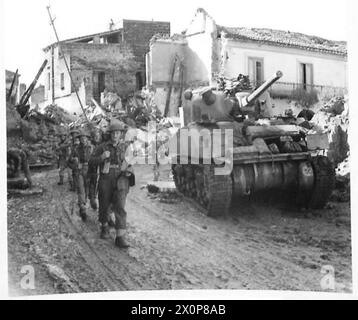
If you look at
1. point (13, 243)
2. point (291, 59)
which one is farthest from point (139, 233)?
point (291, 59)

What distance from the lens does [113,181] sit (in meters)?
7.43

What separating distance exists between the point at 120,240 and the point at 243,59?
3.36m

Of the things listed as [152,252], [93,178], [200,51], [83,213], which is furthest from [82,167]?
[200,51]

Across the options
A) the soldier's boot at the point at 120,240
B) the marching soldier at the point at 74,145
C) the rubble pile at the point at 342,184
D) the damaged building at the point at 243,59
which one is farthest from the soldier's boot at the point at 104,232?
the rubble pile at the point at 342,184

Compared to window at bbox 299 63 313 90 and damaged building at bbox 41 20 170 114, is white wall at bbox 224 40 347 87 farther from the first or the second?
damaged building at bbox 41 20 170 114

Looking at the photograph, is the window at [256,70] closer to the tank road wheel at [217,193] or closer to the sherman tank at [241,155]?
the sherman tank at [241,155]

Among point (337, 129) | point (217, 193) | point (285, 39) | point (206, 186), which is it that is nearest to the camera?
point (217, 193)

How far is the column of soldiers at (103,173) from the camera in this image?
24.3ft

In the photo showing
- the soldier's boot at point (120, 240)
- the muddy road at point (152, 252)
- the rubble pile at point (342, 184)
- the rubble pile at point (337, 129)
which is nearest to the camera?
the muddy road at point (152, 252)

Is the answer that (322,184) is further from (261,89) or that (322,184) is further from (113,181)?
(113,181)

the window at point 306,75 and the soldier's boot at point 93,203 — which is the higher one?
the window at point 306,75

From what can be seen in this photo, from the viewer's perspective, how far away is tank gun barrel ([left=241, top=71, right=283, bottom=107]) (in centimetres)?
850

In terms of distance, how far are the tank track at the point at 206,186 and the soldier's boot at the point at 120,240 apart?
141 centimetres

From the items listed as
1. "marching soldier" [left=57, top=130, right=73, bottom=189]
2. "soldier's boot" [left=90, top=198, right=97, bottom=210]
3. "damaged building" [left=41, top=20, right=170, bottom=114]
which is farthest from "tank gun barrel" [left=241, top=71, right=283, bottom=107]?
"soldier's boot" [left=90, top=198, right=97, bottom=210]
